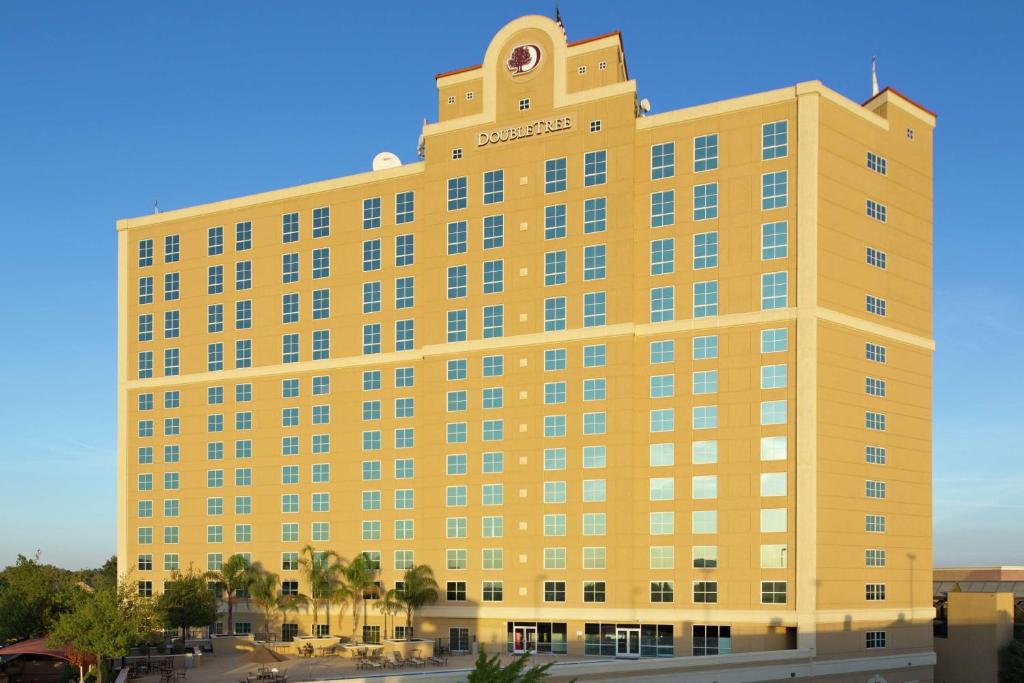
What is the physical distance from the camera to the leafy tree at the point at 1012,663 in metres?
68.5

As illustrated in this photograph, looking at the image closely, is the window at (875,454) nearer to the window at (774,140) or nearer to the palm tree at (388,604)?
the window at (774,140)

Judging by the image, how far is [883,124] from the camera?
68.4m

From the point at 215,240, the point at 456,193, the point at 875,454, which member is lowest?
the point at 875,454

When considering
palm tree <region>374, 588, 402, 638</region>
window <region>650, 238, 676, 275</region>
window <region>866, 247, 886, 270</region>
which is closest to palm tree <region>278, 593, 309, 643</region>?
palm tree <region>374, 588, 402, 638</region>

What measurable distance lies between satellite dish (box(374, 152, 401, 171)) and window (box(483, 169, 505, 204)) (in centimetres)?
1325

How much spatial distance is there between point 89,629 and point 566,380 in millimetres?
34448

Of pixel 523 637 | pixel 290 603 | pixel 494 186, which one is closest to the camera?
pixel 523 637

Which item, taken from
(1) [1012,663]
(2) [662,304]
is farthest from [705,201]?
(1) [1012,663]

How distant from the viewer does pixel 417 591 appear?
68.6m

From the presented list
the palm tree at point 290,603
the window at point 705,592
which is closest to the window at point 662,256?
the window at point 705,592

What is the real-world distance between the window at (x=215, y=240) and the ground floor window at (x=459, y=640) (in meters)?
38.5

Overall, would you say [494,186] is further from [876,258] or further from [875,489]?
[875,489]

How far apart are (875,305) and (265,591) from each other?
50185mm

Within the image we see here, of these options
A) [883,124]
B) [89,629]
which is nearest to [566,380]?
[883,124]
